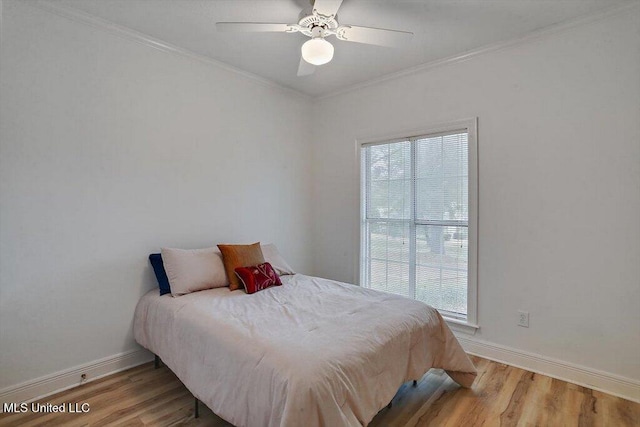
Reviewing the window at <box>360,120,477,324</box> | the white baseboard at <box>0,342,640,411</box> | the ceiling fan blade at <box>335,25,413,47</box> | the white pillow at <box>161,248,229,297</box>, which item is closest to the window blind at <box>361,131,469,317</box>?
the window at <box>360,120,477,324</box>

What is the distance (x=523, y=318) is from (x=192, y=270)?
2.63 m

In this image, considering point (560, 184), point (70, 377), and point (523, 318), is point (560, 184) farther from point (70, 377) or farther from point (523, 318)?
point (70, 377)

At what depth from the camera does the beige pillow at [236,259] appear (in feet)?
8.58

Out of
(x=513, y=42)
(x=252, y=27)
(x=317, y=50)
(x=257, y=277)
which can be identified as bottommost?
(x=257, y=277)

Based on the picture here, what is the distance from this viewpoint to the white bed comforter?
1404mm

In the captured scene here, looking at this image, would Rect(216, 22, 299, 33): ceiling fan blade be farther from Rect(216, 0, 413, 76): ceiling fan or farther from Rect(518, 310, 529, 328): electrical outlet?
Rect(518, 310, 529, 328): electrical outlet

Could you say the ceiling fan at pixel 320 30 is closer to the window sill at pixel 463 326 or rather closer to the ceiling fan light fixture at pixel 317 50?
the ceiling fan light fixture at pixel 317 50

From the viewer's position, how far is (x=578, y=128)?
236cm

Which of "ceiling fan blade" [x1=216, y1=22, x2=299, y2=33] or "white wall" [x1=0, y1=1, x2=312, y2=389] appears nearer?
"ceiling fan blade" [x1=216, y1=22, x2=299, y2=33]

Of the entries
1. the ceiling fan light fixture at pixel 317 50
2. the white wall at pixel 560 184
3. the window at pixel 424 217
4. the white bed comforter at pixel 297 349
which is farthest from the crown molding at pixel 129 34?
the white bed comforter at pixel 297 349

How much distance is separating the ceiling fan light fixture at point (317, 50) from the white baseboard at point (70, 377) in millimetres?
2563

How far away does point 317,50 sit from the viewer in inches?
77.2

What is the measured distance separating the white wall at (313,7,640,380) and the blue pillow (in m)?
2.57

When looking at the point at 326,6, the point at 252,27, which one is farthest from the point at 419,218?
Answer: the point at 252,27
